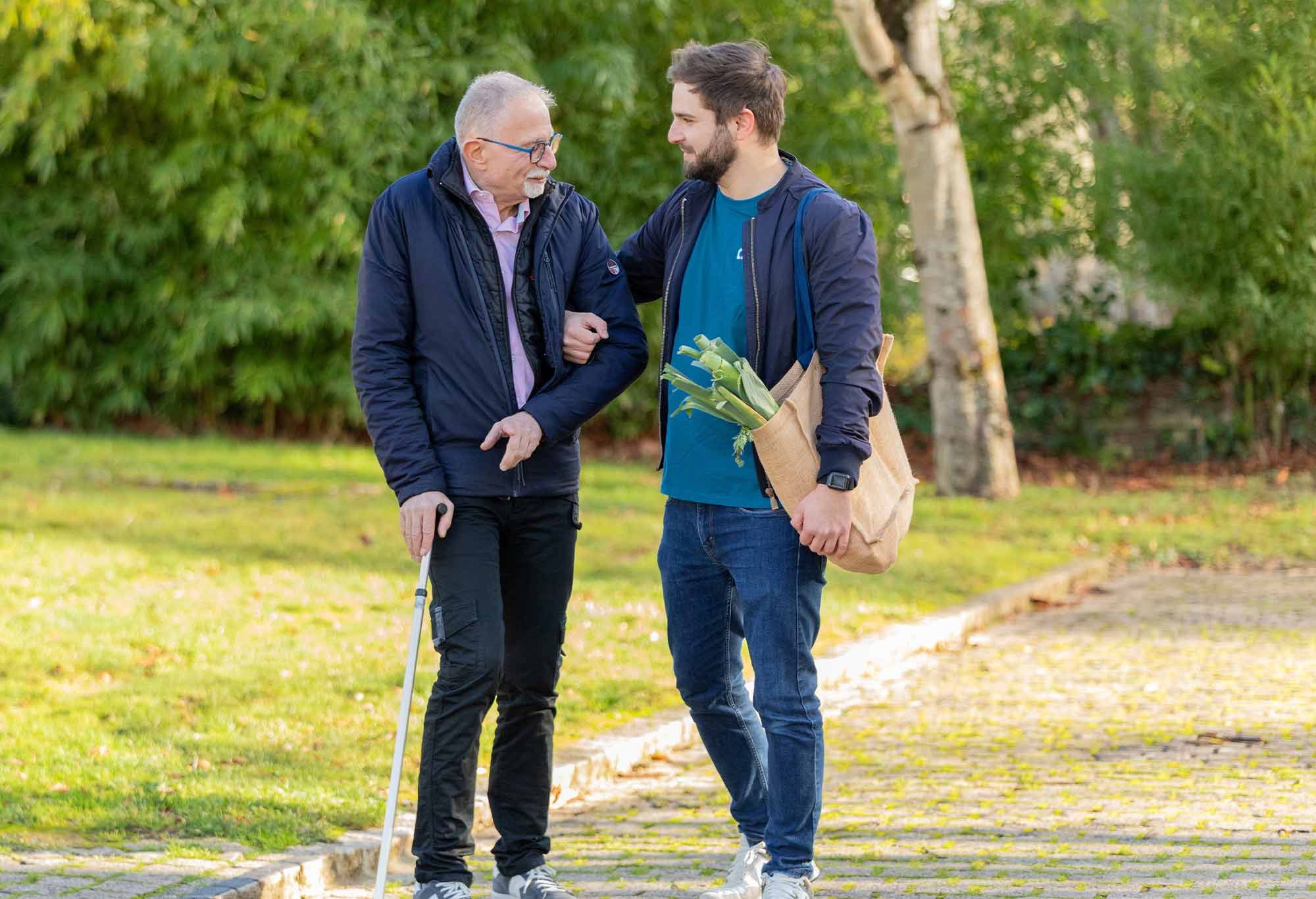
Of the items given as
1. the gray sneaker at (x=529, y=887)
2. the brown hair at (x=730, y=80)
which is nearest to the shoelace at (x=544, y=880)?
the gray sneaker at (x=529, y=887)

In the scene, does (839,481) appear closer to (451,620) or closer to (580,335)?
(580,335)

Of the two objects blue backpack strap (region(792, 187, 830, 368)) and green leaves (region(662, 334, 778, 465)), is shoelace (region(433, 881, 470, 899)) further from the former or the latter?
blue backpack strap (region(792, 187, 830, 368))

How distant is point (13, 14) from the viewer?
1681 centimetres

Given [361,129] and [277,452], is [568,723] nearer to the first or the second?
[277,452]

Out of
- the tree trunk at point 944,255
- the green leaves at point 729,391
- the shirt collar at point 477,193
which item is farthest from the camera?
the tree trunk at point 944,255

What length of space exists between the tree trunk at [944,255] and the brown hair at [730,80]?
11.3 m

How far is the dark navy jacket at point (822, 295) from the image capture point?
4164 mm

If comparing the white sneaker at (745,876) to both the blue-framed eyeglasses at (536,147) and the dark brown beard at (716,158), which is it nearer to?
the dark brown beard at (716,158)

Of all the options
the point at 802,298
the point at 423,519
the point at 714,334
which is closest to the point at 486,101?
the point at 714,334

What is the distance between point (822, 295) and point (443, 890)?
1.83m

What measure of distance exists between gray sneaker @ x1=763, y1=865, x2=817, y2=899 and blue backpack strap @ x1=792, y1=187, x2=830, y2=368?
A: 1329 mm

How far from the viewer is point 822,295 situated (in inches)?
166

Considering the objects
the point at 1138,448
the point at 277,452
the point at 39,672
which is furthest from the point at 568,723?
the point at 1138,448

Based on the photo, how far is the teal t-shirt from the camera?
436 centimetres
